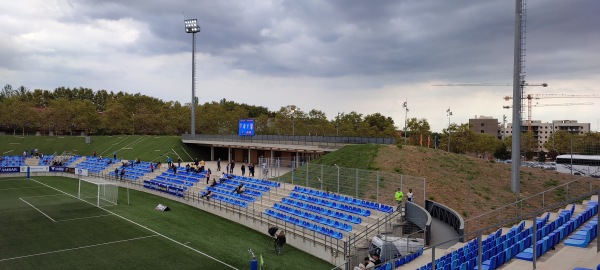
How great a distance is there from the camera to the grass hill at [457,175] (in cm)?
3045

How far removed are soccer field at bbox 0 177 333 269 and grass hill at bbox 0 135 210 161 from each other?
3168 centimetres

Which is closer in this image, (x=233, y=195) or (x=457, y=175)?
(x=233, y=195)

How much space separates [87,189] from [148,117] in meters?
62.9

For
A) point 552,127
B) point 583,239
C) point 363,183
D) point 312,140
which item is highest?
point 552,127

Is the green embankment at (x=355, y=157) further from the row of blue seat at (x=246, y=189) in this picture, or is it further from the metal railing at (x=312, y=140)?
the row of blue seat at (x=246, y=189)

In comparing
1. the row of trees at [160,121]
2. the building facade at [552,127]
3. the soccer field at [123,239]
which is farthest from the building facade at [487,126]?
the soccer field at [123,239]

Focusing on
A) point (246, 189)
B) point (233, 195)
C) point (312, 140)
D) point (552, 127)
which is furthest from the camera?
point (552, 127)

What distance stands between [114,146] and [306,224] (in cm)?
6378

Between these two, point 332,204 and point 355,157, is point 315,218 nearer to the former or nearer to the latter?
point 332,204

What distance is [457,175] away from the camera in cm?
3547

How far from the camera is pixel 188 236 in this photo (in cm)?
2509

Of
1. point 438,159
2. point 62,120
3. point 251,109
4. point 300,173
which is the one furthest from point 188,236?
point 251,109

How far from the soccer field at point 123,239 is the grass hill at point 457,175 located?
1140 centimetres

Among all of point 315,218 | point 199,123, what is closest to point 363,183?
point 315,218
